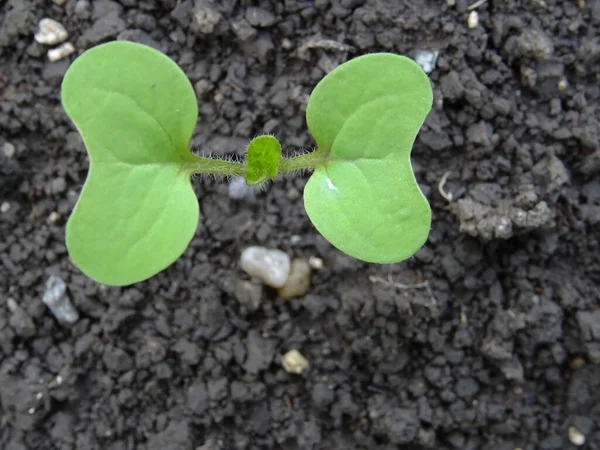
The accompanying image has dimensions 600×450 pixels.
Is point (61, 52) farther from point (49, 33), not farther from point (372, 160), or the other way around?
point (372, 160)

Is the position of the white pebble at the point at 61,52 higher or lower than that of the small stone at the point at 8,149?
higher

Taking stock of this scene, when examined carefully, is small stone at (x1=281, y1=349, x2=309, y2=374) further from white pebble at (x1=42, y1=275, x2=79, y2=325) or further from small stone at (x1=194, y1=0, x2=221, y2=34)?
small stone at (x1=194, y1=0, x2=221, y2=34)

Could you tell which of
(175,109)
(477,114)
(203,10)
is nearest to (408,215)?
(175,109)

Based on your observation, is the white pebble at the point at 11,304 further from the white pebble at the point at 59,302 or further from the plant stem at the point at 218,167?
the plant stem at the point at 218,167

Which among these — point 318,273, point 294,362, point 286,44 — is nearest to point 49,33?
point 286,44

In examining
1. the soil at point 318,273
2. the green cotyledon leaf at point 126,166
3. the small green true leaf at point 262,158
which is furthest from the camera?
the soil at point 318,273

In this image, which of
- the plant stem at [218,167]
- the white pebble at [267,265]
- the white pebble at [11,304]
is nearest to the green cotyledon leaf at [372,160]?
the plant stem at [218,167]

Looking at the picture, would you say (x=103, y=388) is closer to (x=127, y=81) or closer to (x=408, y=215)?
(x=127, y=81)
